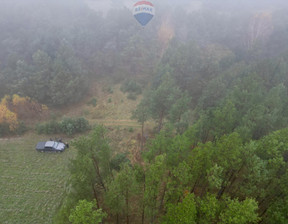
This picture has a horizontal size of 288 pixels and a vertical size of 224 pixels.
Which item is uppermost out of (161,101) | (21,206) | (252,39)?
(252,39)

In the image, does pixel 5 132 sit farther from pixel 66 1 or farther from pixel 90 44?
pixel 66 1

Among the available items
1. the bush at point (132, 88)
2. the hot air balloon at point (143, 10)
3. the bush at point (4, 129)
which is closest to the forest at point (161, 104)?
the bush at point (4, 129)

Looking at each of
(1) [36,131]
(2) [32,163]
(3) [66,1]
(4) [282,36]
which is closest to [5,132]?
(1) [36,131]

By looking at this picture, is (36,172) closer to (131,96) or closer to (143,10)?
(131,96)

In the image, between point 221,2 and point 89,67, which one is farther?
point 221,2

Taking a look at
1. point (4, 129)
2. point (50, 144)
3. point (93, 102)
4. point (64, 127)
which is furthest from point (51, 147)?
point (93, 102)

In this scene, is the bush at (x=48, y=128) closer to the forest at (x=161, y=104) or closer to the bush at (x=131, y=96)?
the forest at (x=161, y=104)
